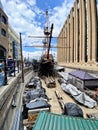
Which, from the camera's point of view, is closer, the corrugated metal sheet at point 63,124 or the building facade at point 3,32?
the corrugated metal sheet at point 63,124

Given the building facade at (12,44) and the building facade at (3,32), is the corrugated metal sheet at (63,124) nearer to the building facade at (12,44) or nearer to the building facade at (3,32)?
the building facade at (3,32)

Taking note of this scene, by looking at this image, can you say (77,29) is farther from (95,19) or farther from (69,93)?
(69,93)

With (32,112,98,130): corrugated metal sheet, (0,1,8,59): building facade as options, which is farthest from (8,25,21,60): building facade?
(32,112,98,130): corrugated metal sheet

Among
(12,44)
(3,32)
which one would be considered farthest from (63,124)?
(12,44)

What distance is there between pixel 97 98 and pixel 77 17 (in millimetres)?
30550

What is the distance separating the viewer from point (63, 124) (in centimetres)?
431

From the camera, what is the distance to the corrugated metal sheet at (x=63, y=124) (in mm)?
4164

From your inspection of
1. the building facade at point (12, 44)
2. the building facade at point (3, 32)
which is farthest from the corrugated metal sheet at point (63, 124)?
the building facade at point (12, 44)

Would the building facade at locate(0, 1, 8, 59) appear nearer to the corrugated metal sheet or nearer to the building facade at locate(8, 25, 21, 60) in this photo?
the building facade at locate(8, 25, 21, 60)

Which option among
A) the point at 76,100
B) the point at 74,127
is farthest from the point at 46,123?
the point at 76,100

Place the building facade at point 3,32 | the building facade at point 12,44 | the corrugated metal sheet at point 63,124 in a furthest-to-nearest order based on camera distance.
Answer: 1. the building facade at point 12,44
2. the building facade at point 3,32
3. the corrugated metal sheet at point 63,124

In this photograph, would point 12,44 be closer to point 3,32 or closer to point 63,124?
point 3,32


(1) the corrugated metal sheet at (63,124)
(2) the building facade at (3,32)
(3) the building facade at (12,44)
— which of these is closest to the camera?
(1) the corrugated metal sheet at (63,124)

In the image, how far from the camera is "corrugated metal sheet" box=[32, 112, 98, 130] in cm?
416
